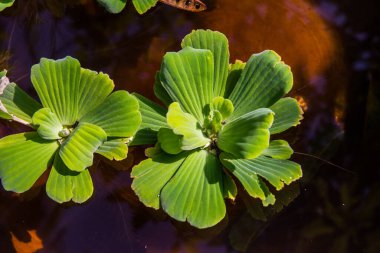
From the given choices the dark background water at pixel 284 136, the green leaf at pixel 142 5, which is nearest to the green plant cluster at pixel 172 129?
the dark background water at pixel 284 136

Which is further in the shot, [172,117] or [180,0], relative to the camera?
[180,0]

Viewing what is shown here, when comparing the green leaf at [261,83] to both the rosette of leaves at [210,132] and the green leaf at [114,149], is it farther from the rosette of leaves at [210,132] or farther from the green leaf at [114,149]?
the green leaf at [114,149]

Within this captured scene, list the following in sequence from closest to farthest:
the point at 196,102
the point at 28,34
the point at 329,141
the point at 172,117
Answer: the point at 172,117 → the point at 196,102 → the point at 329,141 → the point at 28,34

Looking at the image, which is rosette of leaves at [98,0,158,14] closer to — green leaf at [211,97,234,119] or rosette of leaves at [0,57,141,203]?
rosette of leaves at [0,57,141,203]

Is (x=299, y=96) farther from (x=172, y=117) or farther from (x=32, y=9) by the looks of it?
(x=32, y=9)

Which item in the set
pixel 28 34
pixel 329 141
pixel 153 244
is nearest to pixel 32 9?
pixel 28 34

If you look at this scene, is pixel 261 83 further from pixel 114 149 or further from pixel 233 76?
pixel 114 149
